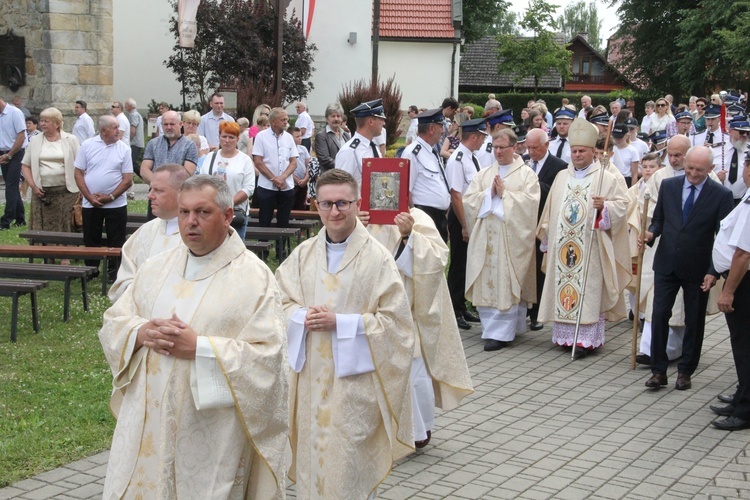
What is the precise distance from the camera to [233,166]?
426 inches

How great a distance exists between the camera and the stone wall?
71.1 ft

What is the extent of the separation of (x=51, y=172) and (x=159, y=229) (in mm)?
7970

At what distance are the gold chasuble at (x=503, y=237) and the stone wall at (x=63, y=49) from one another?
1375cm

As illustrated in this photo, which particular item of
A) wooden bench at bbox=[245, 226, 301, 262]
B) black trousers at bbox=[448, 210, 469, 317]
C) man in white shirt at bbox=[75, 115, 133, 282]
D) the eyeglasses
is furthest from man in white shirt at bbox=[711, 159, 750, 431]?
man in white shirt at bbox=[75, 115, 133, 282]

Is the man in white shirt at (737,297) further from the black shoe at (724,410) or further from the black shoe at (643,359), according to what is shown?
the black shoe at (643,359)

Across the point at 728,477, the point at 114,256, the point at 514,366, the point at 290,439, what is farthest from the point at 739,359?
the point at 114,256

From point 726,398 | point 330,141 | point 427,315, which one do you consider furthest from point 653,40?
point 427,315

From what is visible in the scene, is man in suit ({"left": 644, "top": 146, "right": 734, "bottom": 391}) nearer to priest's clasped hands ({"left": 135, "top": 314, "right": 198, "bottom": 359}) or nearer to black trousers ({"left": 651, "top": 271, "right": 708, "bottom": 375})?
black trousers ({"left": 651, "top": 271, "right": 708, "bottom": 375})

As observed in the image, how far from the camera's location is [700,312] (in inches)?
335

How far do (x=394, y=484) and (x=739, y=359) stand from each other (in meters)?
3.03

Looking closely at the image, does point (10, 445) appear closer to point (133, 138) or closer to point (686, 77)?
point (133, 138)

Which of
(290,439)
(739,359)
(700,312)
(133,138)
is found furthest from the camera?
(133,138)

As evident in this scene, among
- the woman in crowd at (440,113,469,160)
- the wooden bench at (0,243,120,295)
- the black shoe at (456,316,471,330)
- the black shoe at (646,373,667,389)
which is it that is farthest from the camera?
the woman in crowd at (440,113,469,160)

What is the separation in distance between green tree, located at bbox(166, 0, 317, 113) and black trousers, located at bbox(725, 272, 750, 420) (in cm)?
2106
